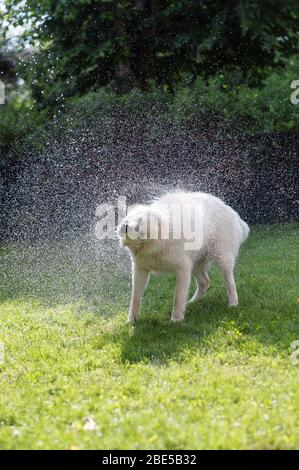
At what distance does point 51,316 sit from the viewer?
19.0 feet

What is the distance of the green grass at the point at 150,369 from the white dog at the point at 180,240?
0.31 meters

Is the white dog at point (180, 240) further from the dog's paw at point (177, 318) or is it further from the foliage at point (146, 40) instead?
the foliage at point (146, 40)

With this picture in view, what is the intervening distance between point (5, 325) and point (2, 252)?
453 centimetres

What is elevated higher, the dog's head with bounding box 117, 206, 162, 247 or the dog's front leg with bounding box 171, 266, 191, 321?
the dog's head with bounding box 117, 206, 162, 247

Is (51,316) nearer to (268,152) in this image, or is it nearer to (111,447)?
(111,447)

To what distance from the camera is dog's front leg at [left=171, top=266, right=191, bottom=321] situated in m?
5.22

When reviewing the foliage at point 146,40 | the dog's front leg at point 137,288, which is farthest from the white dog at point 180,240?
the foliage at point 146,40

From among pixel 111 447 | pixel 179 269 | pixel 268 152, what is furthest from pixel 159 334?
pixel 268 152

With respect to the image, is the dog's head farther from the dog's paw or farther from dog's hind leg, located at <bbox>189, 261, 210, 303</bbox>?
dog's hind leg, located at <bbox>189, 261, 210, 303</bbox>

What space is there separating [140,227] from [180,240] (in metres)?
0.52

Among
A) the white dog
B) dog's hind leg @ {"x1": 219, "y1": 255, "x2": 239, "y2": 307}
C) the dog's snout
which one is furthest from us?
dog's hind leg @ {"x1": 219, "y1": 255, "x2": 239, "y2": 307}

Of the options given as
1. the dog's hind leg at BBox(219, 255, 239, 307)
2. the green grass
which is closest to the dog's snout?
the green grass

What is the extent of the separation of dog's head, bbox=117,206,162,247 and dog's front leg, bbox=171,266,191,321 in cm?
48

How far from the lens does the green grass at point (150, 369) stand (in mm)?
3111
